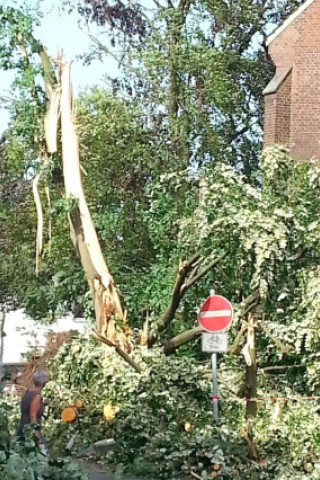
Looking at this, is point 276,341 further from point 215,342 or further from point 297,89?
point 297,89

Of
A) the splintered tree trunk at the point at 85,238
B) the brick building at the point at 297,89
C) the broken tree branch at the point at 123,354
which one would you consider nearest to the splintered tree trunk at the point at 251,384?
the broken tree branch at the point at 123,354

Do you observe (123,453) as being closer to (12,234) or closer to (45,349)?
(45,349)

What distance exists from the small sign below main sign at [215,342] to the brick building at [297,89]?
1132cm

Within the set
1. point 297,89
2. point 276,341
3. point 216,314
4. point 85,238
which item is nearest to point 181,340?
point 276,341

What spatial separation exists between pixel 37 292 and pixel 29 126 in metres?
7.50

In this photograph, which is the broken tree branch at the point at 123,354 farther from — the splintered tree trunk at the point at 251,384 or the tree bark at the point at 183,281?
the splintered tree trunk at the point at 251,384

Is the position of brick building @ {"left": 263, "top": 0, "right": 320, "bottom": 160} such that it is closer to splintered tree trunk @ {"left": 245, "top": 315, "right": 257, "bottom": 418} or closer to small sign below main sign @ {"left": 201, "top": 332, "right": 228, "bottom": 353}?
splintered tree trunk @ {"left": 245, "top": 315, "right": 257, "bottom": 418}

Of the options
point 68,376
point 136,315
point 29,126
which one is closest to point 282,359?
point 68,376

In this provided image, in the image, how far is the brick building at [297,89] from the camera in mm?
22062

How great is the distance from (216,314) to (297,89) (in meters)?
12.1

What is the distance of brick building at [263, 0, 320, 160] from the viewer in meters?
22.1

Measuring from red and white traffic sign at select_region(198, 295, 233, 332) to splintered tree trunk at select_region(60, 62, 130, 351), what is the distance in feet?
10.3

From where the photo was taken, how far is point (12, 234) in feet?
86.2

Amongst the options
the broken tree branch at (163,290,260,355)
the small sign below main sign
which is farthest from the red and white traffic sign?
the broken tree branch at (163,290,260,355)
